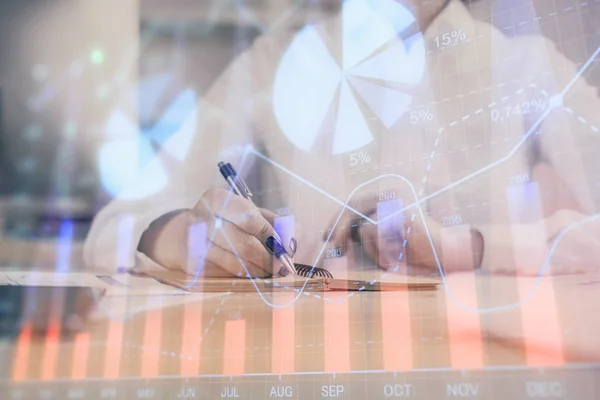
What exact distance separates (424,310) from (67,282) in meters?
0.59

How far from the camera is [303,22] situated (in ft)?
2.93

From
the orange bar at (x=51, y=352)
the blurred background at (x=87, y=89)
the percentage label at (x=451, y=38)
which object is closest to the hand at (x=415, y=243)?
the percentage label at (x=451, y=38)

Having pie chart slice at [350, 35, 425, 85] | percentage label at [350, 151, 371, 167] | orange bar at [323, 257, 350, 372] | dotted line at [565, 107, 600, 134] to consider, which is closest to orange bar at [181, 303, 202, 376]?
orange bar at [323, 257, 350, 372]

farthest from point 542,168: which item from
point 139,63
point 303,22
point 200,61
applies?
point 139,63

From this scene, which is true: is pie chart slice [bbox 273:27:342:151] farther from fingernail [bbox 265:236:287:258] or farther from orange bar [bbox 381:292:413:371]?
orange bar [bbox 381:292:413:371]

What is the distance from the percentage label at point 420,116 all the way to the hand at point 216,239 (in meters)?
0.24

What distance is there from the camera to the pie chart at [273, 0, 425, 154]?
2.58ft

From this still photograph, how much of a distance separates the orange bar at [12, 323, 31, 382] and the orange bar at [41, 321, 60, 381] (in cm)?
3

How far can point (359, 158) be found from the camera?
31.4 inches

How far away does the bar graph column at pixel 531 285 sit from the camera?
625mm

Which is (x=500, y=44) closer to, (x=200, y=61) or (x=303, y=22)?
(x=303, y=22)

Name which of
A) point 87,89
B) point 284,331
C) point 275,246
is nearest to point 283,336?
point 284,331

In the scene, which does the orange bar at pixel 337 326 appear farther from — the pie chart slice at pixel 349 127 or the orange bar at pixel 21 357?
the orange bar at pixel 21 357

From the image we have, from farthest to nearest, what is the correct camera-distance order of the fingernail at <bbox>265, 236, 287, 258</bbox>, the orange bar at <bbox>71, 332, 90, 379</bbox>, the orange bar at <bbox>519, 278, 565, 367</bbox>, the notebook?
1. the orange bar at <bbox>71, 332, 90, 379</bbox>
2. the fingernail at <bbox>265, 236, 287, 258</bbox>
3. the notebook
4. the orange bar at <bbox>519, 278, 565, 367</bbox>
